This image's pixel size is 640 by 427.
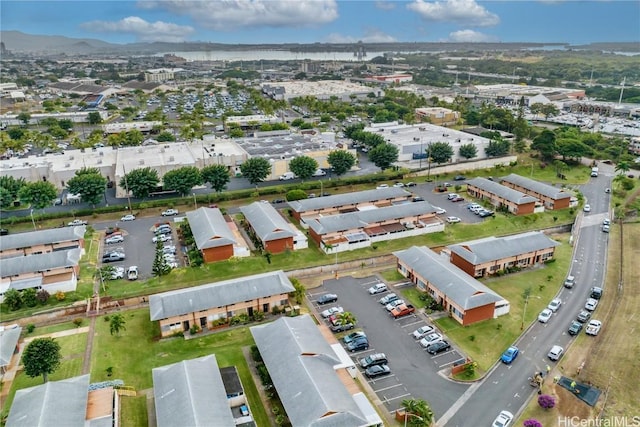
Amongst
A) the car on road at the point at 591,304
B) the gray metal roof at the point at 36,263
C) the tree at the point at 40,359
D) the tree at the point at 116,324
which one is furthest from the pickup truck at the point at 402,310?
the gray metal roof at the point at 36,263

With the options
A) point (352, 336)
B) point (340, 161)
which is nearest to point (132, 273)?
point (352, 336)

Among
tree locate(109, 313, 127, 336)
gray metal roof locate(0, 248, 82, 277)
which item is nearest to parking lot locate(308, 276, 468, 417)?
tree locate(109, 313, 127, 336)

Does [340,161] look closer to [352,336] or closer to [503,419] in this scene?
[352,336]

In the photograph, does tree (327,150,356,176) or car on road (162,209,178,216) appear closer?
car on road (162,209,178,216)

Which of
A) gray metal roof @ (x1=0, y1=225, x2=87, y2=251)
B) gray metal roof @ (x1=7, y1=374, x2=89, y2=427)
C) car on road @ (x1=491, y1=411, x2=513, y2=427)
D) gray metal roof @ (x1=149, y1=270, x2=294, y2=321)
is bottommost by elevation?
car on road @ (x1=491, y1=411, x2=513, y2=427)

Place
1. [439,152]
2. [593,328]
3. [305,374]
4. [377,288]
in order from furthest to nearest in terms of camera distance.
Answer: [439,152]
[377,288]
[593,328]
[305,374]

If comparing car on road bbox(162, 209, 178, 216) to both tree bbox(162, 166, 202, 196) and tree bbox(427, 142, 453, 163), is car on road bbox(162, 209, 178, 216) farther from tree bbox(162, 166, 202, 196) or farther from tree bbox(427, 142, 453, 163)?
tree bbox(427, 142, 453, 163)

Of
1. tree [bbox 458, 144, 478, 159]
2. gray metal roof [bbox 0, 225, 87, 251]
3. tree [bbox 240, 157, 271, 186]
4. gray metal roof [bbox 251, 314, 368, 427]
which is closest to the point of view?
gray metal roof [bbox 251, 314, 368, 427]
